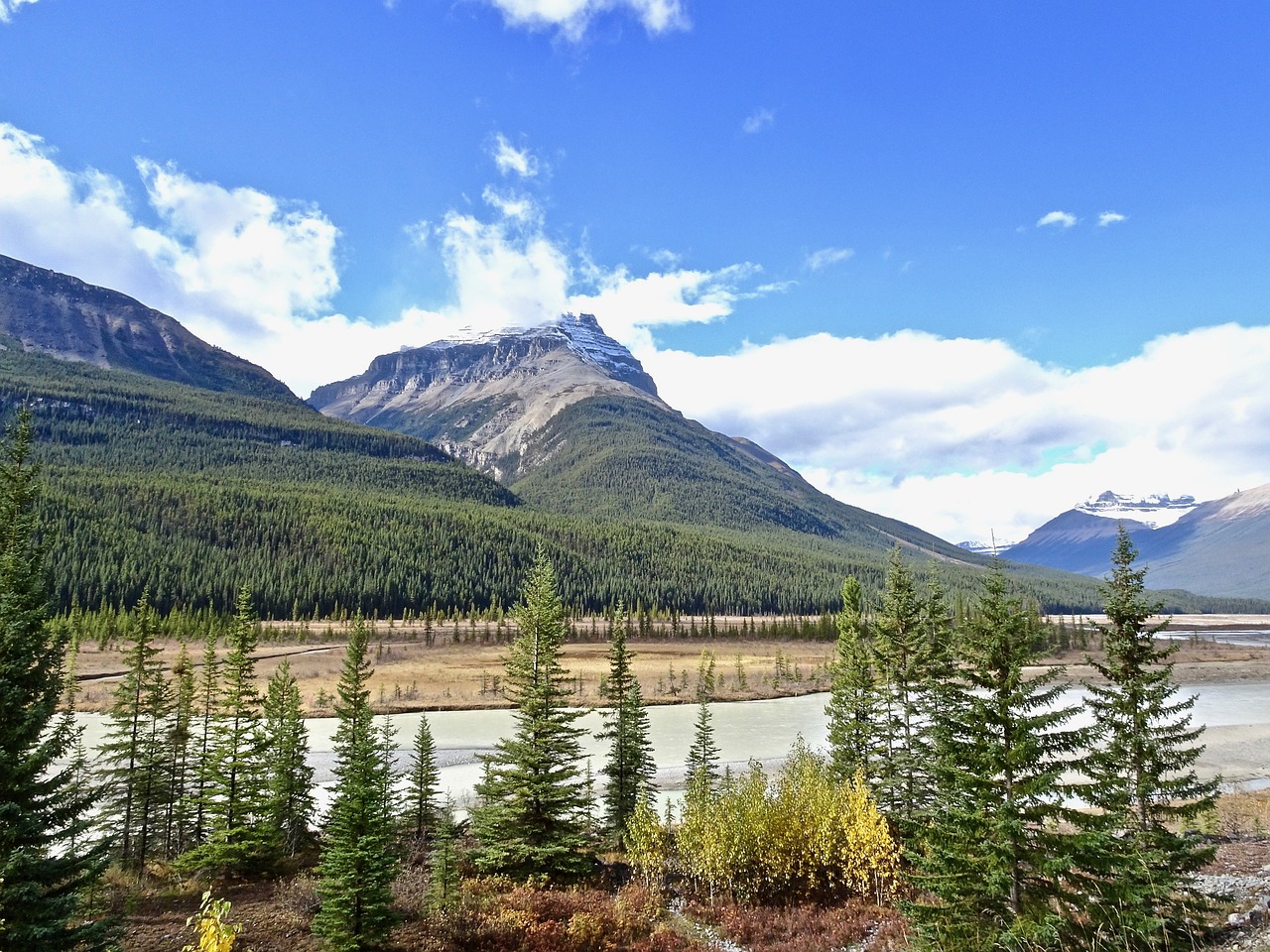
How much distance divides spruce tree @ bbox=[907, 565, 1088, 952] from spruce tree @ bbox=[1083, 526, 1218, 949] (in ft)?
2.76

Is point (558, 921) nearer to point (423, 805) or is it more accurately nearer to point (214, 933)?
point (423, 805)

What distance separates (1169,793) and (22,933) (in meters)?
26.1

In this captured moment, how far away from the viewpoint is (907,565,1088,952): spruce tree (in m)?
13.6

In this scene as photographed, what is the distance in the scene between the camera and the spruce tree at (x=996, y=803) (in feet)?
44.5

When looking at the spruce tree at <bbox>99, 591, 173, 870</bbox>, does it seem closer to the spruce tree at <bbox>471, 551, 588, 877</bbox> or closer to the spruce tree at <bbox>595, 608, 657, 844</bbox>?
the spruce tree at <bbox>471, 551, 588, 877</bbox>

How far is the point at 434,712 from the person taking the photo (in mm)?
67312

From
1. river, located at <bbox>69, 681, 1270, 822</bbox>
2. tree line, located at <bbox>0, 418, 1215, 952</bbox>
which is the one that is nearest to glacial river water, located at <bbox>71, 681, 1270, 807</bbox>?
river, located at <bbox>69, 681, 1270, 822</bbox>

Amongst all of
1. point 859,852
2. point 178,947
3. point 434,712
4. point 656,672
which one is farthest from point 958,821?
point 656,672

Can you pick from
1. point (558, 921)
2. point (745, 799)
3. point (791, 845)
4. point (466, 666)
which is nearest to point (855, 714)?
point (791, 845)

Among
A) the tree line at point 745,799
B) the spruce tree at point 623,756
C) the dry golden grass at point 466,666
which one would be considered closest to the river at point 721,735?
the dry golden grass at point 466,666

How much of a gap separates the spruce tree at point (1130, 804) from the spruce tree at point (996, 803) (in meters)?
0.84

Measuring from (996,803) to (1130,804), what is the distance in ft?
26.1

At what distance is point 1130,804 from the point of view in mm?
18500

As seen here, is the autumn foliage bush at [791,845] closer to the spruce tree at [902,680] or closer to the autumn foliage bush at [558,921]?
the spruce tree at [902,680]
